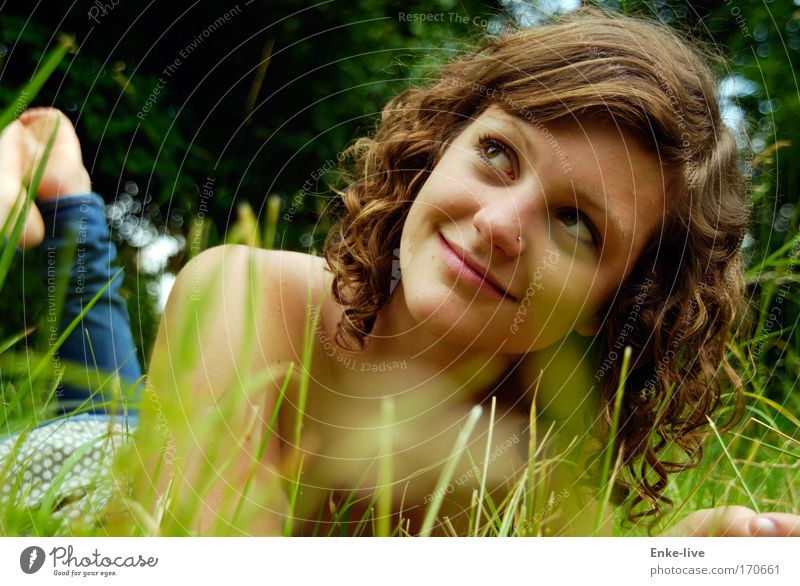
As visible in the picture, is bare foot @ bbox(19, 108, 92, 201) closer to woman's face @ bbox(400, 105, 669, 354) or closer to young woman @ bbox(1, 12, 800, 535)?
young woman @ bbox(1, 12, 800, 535)

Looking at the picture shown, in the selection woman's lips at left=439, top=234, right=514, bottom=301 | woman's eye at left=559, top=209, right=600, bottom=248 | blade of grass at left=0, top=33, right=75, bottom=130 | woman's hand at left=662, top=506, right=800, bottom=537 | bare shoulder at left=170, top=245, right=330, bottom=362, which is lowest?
woman's hand at left=662, top=506, right=800, bottom=537

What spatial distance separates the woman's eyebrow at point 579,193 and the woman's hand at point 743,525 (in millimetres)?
242

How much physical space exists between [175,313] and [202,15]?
0.27m

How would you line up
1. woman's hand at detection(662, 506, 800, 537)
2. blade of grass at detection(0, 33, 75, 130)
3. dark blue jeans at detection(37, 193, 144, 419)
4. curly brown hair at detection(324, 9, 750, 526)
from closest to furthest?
blade of grass at detection(0, 33, 75, 130) → woman's hand at detection(662, 506, 800, 537) → curly brown hair at detection(324, 9, 750, 526) → dark blue jeans at detection(37, 193, 144, 419)

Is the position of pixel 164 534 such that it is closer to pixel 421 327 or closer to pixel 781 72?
pixel 421 327

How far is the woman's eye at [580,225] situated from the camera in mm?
590

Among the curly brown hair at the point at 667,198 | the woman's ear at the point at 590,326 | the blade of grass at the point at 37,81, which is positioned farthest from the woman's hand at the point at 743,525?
the blade of grass at the point at 37,81

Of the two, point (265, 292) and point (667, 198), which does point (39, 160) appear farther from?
point (667, 198)

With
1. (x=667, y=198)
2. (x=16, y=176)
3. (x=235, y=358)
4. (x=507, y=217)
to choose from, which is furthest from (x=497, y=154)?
(x=16, y=176)

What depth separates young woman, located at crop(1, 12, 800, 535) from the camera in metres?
0.58

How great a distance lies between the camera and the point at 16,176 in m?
0.64
